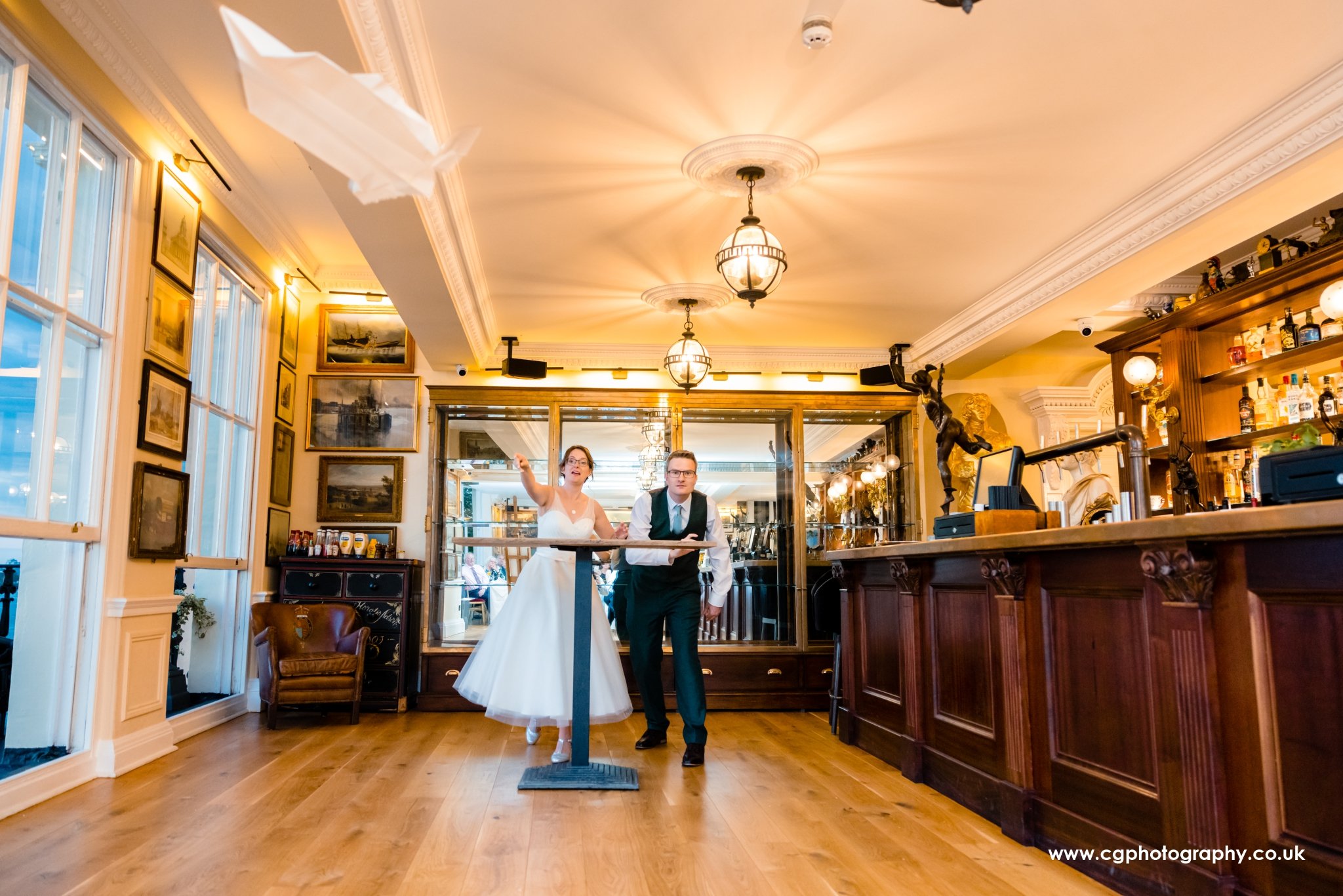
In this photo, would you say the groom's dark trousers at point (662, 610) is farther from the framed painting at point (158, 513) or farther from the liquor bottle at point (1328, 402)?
the liquor bottle at point (1328, 402)

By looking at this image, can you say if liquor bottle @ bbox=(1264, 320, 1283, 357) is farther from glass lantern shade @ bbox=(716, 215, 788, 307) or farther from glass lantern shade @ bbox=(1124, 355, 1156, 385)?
glass lantern shade @ bbox=(716, 215, 788, 307)

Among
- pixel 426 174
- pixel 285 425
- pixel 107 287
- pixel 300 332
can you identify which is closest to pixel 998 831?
pixel 426 174

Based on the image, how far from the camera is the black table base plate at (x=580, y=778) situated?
366 centimetres

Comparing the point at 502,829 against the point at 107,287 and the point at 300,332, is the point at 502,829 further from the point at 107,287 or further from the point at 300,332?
the point at 300,332

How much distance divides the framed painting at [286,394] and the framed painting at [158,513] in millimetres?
1582

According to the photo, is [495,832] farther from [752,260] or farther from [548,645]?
[752,260]

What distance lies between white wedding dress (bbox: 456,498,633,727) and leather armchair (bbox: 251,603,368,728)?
Result: 3.76 feet

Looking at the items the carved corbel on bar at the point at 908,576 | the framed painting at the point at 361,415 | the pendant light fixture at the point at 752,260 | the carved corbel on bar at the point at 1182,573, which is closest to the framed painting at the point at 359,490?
the framed painting at the point at 361,415

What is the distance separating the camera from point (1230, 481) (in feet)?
18.1

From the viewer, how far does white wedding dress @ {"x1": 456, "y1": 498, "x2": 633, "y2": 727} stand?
14.5 feet

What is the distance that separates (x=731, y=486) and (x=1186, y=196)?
3.85 meters

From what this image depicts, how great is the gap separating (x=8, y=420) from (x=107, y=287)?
0.83 metres

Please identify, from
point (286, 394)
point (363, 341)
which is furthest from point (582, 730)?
point (363, 341)

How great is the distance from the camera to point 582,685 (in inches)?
146
